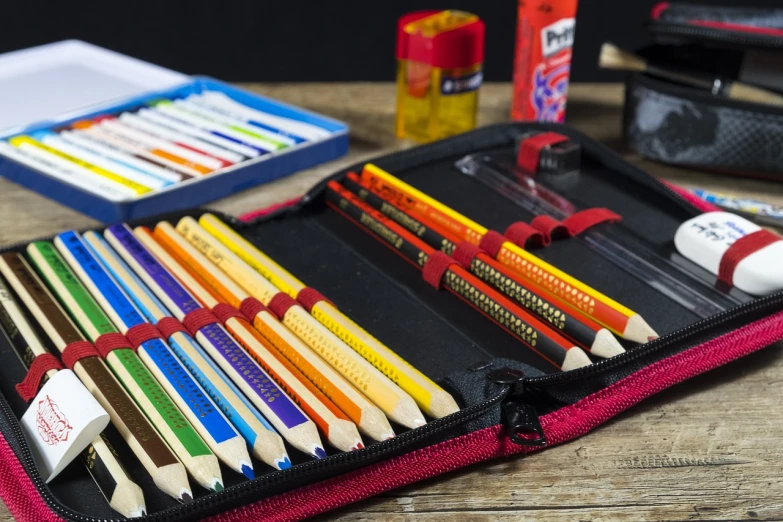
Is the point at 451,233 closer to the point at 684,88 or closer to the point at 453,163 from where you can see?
the point at 453,163

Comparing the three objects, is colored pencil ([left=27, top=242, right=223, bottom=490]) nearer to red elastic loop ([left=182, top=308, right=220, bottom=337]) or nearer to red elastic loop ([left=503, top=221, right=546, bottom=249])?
red elastic loop ([left=182, top=308, right=220, bottom=337])

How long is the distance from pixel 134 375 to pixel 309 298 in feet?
0.48

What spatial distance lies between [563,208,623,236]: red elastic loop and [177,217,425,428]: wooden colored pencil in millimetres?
267

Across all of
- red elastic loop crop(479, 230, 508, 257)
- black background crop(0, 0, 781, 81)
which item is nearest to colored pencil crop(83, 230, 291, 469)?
red elastic loop crop(479, 230, 508, 257)

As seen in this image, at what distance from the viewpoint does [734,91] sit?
3.35ft

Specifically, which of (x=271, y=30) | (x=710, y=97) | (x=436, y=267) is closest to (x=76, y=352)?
(x=436, y=267)

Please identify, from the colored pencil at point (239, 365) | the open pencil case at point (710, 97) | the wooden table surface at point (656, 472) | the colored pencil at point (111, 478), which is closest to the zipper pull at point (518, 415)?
the wooden table surface at point (656, 472)

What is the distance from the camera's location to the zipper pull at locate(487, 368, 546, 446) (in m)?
0.59

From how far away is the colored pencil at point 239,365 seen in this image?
542 millimetres

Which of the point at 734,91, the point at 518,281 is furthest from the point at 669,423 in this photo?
the point at 734,91

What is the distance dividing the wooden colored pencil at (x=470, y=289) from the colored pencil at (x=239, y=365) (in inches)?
7.2

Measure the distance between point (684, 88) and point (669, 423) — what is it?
49cm

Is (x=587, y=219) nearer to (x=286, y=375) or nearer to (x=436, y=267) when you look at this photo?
(x=436, y=267)

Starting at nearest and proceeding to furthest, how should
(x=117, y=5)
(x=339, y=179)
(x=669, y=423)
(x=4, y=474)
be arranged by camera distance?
(x=4, y=474)
(x=669, y=423)
(x=339, y=179)
(x=117, y=5)
